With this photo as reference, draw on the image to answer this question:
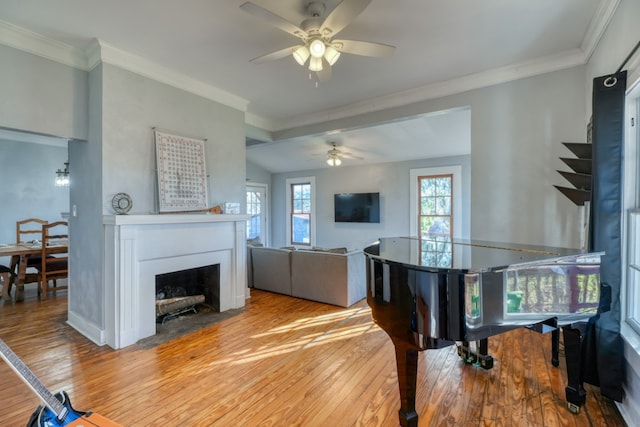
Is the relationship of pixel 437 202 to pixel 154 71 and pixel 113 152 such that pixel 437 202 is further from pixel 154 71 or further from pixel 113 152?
pixel 113 152

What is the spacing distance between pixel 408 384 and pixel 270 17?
2.33 m

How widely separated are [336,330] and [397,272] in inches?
66.6

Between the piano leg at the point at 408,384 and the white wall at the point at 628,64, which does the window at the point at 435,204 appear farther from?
the piano leg at the point at 408,384

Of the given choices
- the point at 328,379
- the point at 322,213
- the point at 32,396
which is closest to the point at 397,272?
the point at 328,379

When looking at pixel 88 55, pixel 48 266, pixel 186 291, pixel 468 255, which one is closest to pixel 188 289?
pixel 186 291

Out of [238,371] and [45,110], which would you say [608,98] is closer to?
[238,371]

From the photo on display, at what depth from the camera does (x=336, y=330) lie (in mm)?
3033

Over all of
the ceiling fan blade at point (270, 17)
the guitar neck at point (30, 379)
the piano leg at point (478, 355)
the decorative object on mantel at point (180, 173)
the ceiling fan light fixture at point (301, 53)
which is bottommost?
the piano leg at point (478, 355)

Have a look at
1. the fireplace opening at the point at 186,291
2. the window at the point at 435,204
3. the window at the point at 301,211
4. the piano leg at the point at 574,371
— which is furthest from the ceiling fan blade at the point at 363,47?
the window at the point at 301,211

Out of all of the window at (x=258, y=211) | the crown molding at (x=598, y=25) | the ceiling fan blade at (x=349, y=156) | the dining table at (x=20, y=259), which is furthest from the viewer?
the window at (x=258, y=211)

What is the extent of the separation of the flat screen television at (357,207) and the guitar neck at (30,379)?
6026 mm

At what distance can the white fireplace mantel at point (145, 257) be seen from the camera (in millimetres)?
2670

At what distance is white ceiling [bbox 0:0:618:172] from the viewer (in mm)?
2174

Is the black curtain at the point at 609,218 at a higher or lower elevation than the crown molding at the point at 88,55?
lower
